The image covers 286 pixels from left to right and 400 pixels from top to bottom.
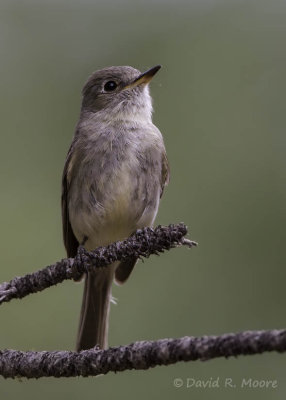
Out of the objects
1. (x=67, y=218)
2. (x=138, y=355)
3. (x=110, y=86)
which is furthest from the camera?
(x=110, y=86)

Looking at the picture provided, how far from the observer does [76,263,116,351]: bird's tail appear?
17.2ft

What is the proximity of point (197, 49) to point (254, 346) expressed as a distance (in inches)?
199

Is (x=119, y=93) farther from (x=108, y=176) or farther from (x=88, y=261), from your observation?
(x=88, y=261)

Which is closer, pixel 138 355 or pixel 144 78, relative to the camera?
pixel 138 355

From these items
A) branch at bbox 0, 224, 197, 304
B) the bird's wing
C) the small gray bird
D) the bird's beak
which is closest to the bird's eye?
the small gray bird

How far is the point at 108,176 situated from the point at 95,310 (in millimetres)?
1259

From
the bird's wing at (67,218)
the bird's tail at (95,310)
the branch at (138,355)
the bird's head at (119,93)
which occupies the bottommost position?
the branch at (138,355)

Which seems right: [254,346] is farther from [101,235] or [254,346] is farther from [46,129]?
[46,129]

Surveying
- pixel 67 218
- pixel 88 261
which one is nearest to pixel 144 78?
pixel 67 218

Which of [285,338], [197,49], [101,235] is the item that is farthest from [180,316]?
[285,338]

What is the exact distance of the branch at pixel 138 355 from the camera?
226 centimetres

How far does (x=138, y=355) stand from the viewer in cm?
272

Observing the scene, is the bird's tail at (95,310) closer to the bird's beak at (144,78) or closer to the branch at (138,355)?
the bird's beak at (144,78)

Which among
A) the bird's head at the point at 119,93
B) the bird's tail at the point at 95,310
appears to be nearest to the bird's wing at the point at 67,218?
the bird's tail at the point at 95,310
